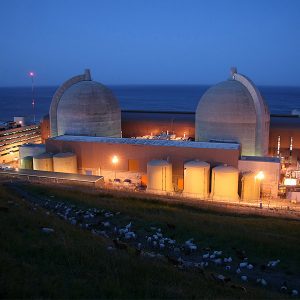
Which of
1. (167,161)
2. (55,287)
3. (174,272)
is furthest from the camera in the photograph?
(167,161)

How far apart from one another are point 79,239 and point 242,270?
4.22 m

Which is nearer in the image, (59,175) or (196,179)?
(196,179)

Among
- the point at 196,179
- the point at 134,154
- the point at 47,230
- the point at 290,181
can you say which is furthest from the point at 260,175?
the point at 47,230

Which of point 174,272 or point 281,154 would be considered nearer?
point 174,272

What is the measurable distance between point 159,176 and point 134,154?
2.96 metres

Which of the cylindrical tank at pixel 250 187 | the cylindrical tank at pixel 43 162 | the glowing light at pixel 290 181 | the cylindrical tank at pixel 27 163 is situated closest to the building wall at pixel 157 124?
the cylindrical tank at pixel 27 163

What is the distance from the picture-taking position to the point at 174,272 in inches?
296

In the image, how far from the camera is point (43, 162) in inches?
1049

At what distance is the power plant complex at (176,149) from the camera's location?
75.3 feet

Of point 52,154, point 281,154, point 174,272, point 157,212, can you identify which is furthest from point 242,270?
point 281,154

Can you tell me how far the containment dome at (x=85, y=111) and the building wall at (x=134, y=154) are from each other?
3.89 m

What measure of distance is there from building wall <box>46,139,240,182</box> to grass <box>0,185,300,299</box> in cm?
1056

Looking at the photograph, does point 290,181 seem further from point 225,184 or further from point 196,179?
point 196,179

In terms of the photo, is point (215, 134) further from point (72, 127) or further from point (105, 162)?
point (72, 127)
